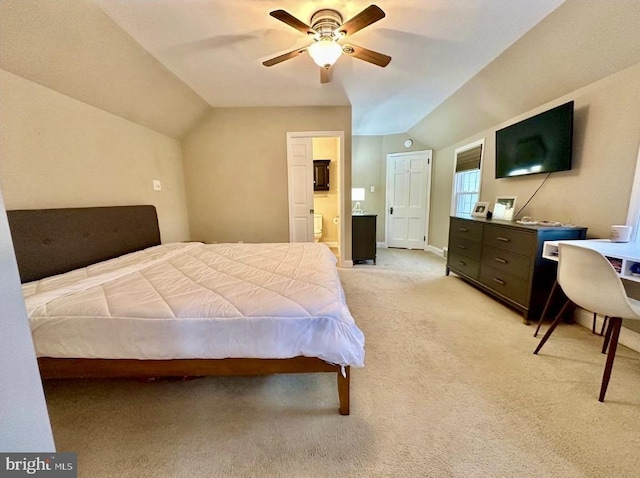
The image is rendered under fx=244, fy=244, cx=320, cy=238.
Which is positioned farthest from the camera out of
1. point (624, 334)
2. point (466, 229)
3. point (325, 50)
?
point (466, 229)

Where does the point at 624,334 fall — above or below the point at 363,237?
below

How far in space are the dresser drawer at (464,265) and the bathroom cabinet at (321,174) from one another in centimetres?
302

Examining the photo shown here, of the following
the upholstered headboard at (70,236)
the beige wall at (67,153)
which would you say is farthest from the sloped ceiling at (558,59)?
the upholstered headboard at (70,236)

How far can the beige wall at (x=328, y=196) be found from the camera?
555cm

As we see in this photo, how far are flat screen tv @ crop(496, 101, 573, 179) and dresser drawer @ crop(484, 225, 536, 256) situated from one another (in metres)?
0.74

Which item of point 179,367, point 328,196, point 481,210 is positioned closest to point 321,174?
point 328,196

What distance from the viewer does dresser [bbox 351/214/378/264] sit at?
14.4 ft

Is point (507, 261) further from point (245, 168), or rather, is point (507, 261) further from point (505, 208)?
point (245, 168)

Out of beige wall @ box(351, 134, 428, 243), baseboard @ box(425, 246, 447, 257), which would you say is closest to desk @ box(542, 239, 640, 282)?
baseboard @ box(425, 246, 447, 257)

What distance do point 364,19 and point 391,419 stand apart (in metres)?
2.48

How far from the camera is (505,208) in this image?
3.08 metres

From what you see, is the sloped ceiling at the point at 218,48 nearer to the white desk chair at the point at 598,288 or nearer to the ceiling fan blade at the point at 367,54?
the ceiling fan blade at the point at 367,54

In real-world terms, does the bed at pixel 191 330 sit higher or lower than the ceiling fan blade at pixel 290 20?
lower

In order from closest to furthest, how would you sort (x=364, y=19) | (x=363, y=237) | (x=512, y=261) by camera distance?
(x=364, y=19), (x=512, y=261), (x=363, y=237)
